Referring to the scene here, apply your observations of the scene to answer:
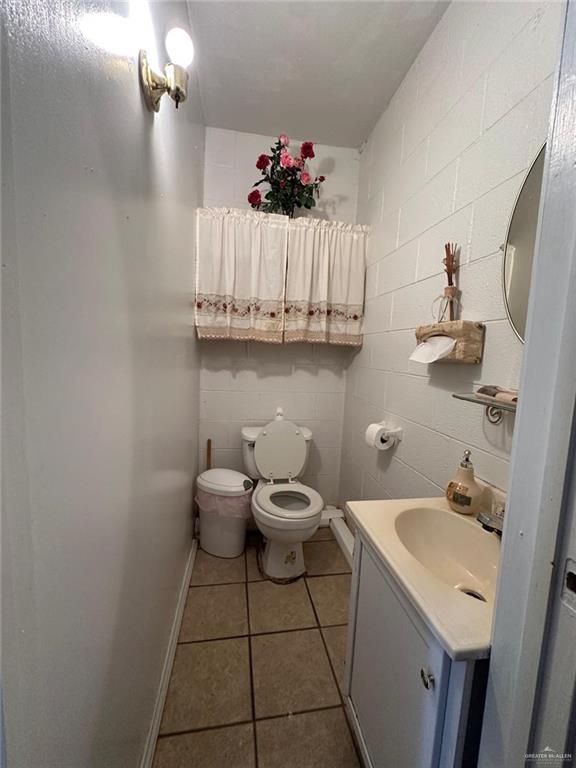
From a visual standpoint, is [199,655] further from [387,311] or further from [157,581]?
[387,311]

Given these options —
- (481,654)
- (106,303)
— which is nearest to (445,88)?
(106,303)

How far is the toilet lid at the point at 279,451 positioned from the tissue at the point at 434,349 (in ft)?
3.36

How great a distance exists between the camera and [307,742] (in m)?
0.99

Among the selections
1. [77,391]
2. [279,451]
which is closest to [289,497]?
[279,451]

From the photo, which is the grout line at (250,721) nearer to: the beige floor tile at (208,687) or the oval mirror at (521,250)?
the beige floor tile at (208,687)

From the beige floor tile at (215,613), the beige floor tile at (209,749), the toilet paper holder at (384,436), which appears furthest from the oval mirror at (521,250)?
the beige floor tile at (215,613)

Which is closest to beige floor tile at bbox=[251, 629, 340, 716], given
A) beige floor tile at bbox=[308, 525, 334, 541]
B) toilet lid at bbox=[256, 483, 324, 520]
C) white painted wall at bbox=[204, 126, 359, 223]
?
toilet lid at bbox=[256, 483, 324, 520]

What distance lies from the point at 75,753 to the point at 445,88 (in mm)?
2164

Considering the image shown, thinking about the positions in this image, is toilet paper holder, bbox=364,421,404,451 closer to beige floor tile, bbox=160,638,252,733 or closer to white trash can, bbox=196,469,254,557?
white trash can, bbox=196,469,254,557

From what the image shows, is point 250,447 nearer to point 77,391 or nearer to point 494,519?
point 494,519

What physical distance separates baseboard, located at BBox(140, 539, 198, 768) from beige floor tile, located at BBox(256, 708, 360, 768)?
0.34 metres

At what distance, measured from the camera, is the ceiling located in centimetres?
123

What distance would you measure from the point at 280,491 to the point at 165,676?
0.93m

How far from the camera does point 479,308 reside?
1.00m
